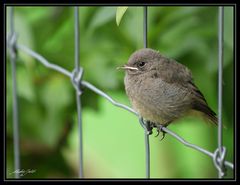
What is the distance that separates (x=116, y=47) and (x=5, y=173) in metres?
1.10

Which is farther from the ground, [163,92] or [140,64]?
[140,64]

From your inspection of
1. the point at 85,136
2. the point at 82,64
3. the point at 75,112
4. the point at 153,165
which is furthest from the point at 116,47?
the point at 85,136

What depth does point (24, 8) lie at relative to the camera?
442 centimetres

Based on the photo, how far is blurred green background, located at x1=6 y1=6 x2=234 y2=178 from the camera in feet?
13.0

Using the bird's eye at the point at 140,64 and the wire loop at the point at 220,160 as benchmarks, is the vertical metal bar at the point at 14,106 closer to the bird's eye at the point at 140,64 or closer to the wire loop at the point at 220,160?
the bird's eye at the point at 140,64

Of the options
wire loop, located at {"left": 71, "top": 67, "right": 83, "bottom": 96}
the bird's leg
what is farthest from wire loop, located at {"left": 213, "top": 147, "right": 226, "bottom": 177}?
wire loop, located at {"left": 71, "top": 67, "right": 83, "bottom": 96}

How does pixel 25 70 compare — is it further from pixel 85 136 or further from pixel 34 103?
pixel 85 136

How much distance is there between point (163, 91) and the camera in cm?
366

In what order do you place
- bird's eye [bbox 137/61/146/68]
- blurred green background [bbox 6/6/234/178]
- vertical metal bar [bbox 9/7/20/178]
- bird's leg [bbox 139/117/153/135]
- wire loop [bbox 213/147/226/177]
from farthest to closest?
vertical metal bar [bbox 9/7/20/178], blurred green background [bbox 6/6/234/178], bird's eye [bbox 137/61/146/68], bird's leg [bbox 139/117/153/135], wire loop [bbox 213/147/226/177]

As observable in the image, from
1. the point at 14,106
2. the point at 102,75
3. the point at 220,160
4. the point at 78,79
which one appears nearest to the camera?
the point at 220,160

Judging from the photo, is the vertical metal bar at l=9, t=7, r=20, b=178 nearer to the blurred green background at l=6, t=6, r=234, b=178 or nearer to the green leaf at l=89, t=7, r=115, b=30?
the blurred green background at l=6, t=6, r=234, b=178

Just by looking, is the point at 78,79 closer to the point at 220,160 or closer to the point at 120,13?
the point at 120,13

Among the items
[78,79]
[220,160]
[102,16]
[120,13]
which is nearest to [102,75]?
[78,79]

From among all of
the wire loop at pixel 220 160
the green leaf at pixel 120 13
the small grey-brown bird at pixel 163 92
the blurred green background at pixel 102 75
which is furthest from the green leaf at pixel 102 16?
the wire loop at pixel 220 160
